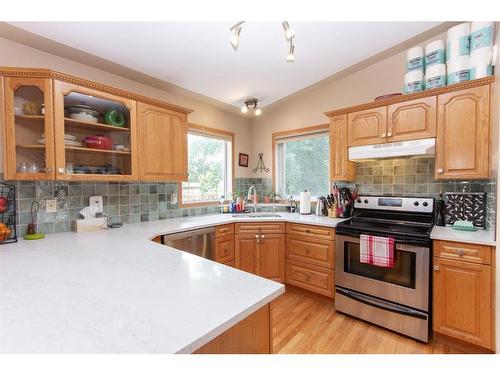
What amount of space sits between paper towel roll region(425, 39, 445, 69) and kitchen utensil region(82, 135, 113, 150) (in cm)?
297

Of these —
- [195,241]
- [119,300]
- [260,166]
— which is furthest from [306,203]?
[119,300]

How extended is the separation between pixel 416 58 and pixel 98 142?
299 cm

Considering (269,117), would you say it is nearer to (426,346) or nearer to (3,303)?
(426,346)

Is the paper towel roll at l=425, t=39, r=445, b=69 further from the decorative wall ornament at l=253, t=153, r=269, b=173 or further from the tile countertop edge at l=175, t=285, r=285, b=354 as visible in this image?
the tile countertop edge at l=175, t=285, r=285, b=354

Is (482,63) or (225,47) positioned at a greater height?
(225,47)

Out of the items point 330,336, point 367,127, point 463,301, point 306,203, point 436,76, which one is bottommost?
point 330,336

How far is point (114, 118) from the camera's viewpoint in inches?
81.7

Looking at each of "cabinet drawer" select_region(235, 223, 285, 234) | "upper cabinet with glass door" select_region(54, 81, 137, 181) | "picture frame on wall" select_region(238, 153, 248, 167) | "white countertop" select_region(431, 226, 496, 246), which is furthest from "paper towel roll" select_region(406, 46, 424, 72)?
"upper cabinet with glass door" select_region(54, 81, 137, 181)

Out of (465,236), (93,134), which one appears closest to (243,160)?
(93,134)

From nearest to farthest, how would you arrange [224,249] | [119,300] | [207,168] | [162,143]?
[119,300] → [162,143] → [224,249] → [207,168]

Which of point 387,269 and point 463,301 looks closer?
point 463,301

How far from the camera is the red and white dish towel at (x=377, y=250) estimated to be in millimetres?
1908

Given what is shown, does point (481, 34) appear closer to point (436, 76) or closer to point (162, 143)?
point (436, 76)

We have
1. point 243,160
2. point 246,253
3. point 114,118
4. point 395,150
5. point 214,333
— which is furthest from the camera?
point 243,160
